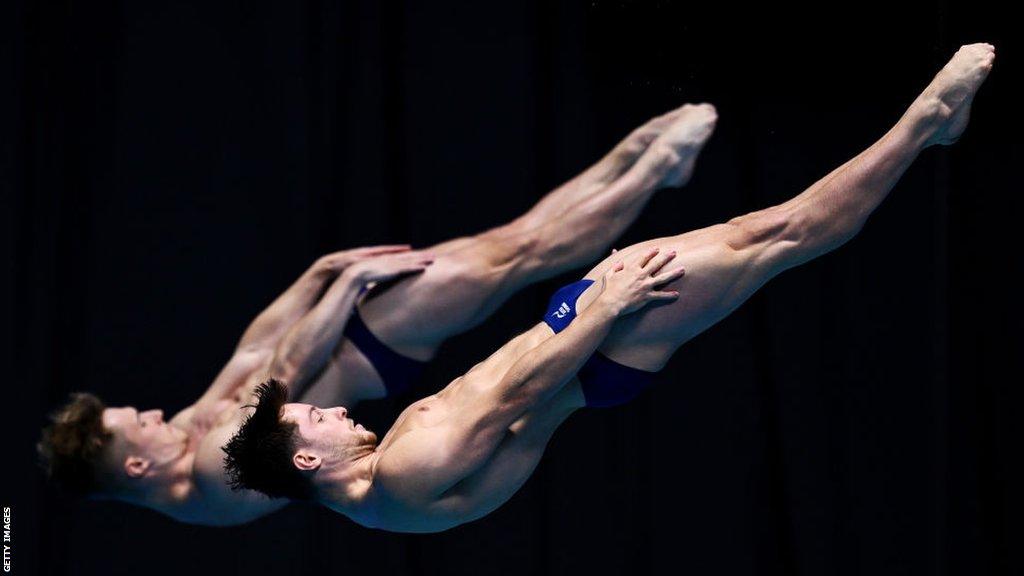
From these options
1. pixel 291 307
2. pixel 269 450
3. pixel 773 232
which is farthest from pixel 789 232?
pixel 291 307

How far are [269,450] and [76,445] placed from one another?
952mm

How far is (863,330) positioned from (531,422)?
195cm

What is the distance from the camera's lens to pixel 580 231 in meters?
3.87

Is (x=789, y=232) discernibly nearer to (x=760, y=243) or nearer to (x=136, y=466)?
(x=760, y=243)

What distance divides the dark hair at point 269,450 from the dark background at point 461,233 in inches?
64.0

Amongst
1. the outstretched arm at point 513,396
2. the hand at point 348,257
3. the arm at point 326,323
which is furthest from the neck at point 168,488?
the outstretched arm at point 513,396

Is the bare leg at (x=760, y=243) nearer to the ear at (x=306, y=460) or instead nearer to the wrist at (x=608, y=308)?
the wrist at (x=608, y=308)

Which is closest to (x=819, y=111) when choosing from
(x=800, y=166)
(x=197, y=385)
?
(x=800, y=166)

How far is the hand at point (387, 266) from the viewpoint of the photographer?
3721 mm

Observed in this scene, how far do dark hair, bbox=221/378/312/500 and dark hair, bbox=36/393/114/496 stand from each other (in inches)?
32.0

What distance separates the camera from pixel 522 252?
3844 millimetres

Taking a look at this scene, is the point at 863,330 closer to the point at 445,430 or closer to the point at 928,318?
the point at 928,318

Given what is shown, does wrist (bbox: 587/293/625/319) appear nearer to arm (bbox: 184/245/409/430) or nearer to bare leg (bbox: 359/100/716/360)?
bare leg (bbox: 359/100/716/360)

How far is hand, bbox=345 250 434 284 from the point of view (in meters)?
3.72
